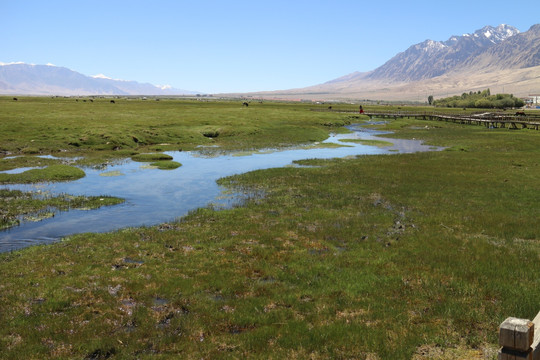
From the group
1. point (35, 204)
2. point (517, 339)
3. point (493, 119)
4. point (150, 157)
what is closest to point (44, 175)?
point (35, 204)

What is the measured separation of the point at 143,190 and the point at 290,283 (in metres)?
22.6

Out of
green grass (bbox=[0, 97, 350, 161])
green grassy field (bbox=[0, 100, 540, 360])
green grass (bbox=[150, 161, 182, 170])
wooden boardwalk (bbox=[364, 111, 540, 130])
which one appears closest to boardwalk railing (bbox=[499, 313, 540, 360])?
green grassy field (bbox=[0, 100, 540, 360])

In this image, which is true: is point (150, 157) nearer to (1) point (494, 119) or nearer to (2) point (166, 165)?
(2) point (166, 165)

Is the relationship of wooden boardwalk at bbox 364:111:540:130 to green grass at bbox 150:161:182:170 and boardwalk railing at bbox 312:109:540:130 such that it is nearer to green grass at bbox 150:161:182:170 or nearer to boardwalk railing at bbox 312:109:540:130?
boardwalk railing at bbox 312:109:540:130

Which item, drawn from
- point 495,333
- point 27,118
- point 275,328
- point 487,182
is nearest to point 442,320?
point 495,333

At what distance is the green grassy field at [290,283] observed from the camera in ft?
35.5

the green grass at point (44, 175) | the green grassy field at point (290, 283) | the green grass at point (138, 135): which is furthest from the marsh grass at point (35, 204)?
the green grass at point (138, 135)

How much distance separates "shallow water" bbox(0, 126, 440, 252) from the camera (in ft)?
75.8

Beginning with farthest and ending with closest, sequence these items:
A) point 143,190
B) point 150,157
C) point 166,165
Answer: point 150,157
point 166,165
point 143,190

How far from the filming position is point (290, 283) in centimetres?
1513

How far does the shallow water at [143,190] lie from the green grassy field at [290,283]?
2.58 metres

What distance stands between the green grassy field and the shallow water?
2576 millimetres

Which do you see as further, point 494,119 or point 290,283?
point 494,119

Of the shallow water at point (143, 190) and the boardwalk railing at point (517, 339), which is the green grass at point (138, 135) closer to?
the shallow water at point (143, 190)
